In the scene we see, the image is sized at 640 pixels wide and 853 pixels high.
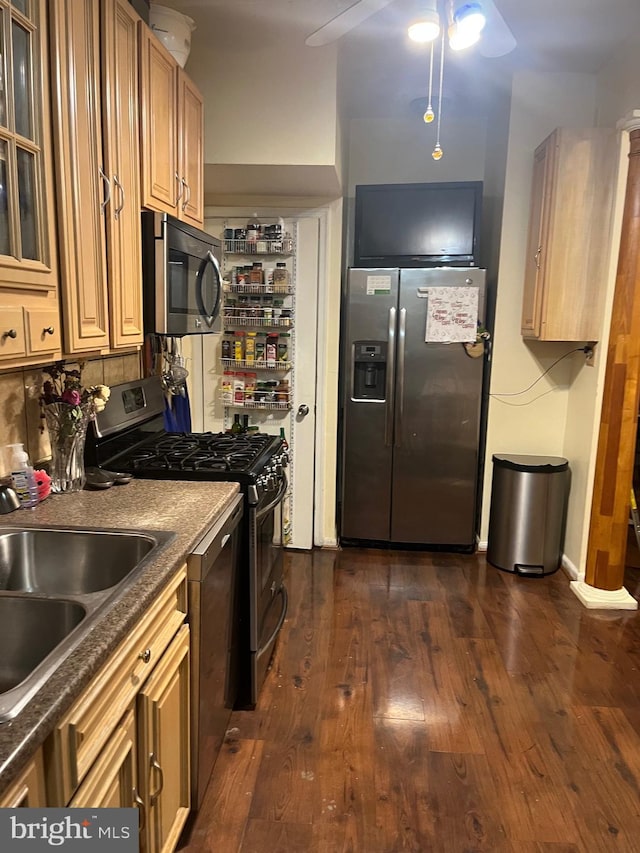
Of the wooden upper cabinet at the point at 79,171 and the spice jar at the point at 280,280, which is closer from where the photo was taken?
the wooden upper cabinet at the point at 79,171

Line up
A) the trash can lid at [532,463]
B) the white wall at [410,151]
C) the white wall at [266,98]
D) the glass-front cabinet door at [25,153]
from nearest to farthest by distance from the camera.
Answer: the glass-front cabinet door at [25,153]
the white wall at [266,98]
the trash can lid at [532,463]
the white wall at [410,151]

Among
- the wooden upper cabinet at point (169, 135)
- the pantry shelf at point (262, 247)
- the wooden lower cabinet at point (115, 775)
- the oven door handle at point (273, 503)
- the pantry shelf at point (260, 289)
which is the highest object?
the wooden upper cabinet at point (169, 135)

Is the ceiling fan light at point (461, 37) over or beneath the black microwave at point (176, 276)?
over

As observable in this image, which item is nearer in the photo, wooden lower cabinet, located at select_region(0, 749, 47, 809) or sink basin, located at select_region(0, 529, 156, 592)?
wooden lower cabinet, located at select_region(0, 749, 47, 809)

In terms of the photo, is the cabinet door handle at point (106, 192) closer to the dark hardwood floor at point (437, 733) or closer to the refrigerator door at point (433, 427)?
the dark hardwood floor at point (437, 733)

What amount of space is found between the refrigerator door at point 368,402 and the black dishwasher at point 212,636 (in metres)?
1.72

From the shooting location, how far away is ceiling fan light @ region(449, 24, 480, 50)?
1702 millimetres

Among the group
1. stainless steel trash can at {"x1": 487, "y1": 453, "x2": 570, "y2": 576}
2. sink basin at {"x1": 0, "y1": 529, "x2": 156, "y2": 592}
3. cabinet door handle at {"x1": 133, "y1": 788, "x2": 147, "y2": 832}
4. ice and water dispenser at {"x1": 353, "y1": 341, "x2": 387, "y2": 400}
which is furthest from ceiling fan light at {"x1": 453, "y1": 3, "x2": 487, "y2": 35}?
stainless steel trash can at {"x1": 487, "y1": 453, "x2": 570, "y2": 576}

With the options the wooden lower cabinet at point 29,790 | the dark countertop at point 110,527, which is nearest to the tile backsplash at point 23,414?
the dark countertop at point 110,527

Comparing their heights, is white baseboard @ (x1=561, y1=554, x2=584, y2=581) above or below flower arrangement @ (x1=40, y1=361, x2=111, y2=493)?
below

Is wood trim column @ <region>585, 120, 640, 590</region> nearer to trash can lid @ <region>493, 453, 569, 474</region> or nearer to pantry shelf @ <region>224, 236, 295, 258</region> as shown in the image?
trash can lid @ <region>493, 453, 569, 474</region>

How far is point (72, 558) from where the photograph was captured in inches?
58.3

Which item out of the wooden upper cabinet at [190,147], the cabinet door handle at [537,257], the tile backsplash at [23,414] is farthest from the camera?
the cabinet door handle at [537,257]

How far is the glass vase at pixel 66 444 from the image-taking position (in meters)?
1.81
